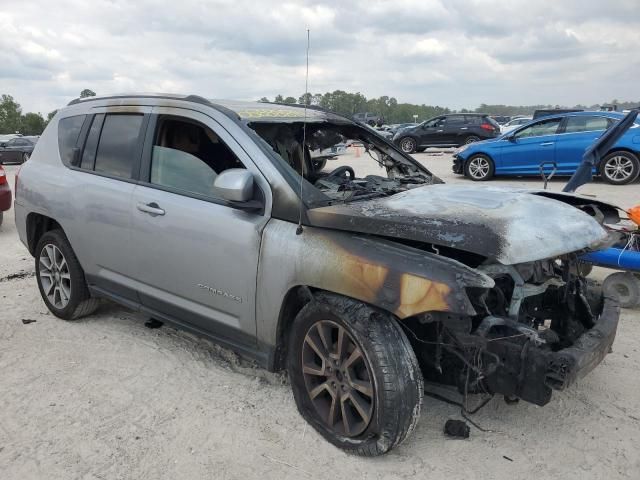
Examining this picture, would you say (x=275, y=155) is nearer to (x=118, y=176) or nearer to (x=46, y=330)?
(x=118, y=176)

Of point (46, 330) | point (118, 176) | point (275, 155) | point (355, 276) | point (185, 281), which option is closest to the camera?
point (355, 276)

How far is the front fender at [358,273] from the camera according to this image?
93.9 inches

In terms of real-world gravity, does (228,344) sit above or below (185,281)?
below

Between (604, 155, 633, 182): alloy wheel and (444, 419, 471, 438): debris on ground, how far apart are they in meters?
10.2

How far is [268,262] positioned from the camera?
296 cm

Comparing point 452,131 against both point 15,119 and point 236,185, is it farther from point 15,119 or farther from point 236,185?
point 15,119

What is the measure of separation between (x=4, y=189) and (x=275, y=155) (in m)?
7.37

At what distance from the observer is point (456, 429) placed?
295 centimetres

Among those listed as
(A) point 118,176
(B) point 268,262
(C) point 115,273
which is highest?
(A) point 118,176

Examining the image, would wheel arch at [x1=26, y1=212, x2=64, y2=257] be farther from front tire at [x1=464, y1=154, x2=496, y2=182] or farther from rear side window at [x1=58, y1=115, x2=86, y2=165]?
front tire at [x1=464, y1=154, x2=496, y2=182]

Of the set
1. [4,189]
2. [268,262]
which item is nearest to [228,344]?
[268,262]

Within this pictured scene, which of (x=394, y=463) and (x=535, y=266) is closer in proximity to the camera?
(x=394, y=463)

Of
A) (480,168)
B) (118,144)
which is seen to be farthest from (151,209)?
(480,168)

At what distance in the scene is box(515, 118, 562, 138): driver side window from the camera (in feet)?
39.3
